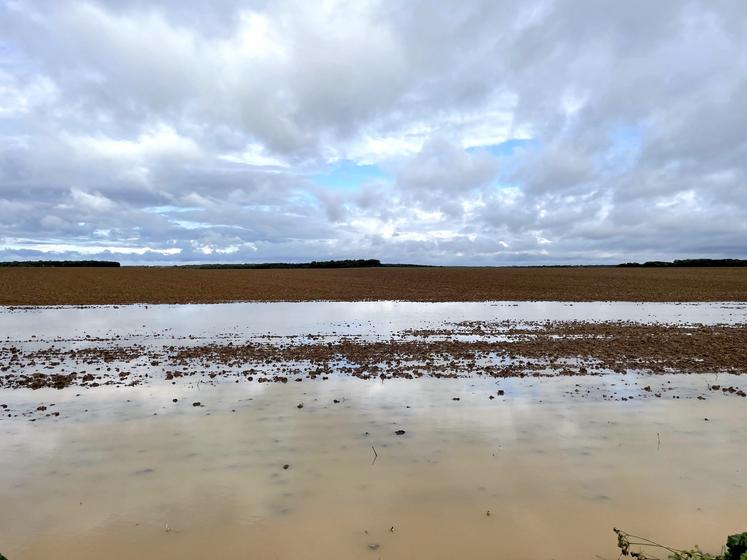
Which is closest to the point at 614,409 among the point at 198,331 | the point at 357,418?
the point at 357,418

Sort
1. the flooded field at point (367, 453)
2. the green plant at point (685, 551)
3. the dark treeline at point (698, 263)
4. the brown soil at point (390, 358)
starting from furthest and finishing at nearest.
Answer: the dark treeline at point (698, 263), the brown soil at point (390, 358), the flooded field at point (367, 453), the green plant at point (685, 551)

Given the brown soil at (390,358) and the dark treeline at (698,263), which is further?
the dark treeline at (698,263)

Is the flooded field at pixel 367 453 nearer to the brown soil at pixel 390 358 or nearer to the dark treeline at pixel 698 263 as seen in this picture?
the brown soil at pixel 390 358

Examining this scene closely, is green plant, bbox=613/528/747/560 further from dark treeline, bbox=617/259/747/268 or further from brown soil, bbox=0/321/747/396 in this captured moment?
dark treeline, bbox=617/259/747/268

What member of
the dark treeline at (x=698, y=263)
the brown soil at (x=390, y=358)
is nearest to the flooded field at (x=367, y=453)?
the brown soil at (x=390, y=358)

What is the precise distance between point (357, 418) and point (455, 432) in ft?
6.13

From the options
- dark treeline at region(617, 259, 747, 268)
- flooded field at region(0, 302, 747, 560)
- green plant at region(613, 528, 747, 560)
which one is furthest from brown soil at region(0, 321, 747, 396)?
dark treeline at region(617, 259, 747, 268)

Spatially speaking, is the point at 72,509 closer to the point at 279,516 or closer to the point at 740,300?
the point at 279,516

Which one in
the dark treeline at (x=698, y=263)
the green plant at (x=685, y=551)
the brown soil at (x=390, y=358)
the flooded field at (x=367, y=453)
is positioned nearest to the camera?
the green plant at (x=685, y=551)

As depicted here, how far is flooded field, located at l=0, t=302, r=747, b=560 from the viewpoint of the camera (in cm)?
548

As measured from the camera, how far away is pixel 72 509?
611cm

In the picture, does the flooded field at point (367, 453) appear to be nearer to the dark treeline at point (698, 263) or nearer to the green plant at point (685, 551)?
the green plant at point (685, 551)

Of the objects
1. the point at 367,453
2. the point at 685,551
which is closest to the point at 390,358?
the point at 367,453

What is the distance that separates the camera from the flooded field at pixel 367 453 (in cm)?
548
